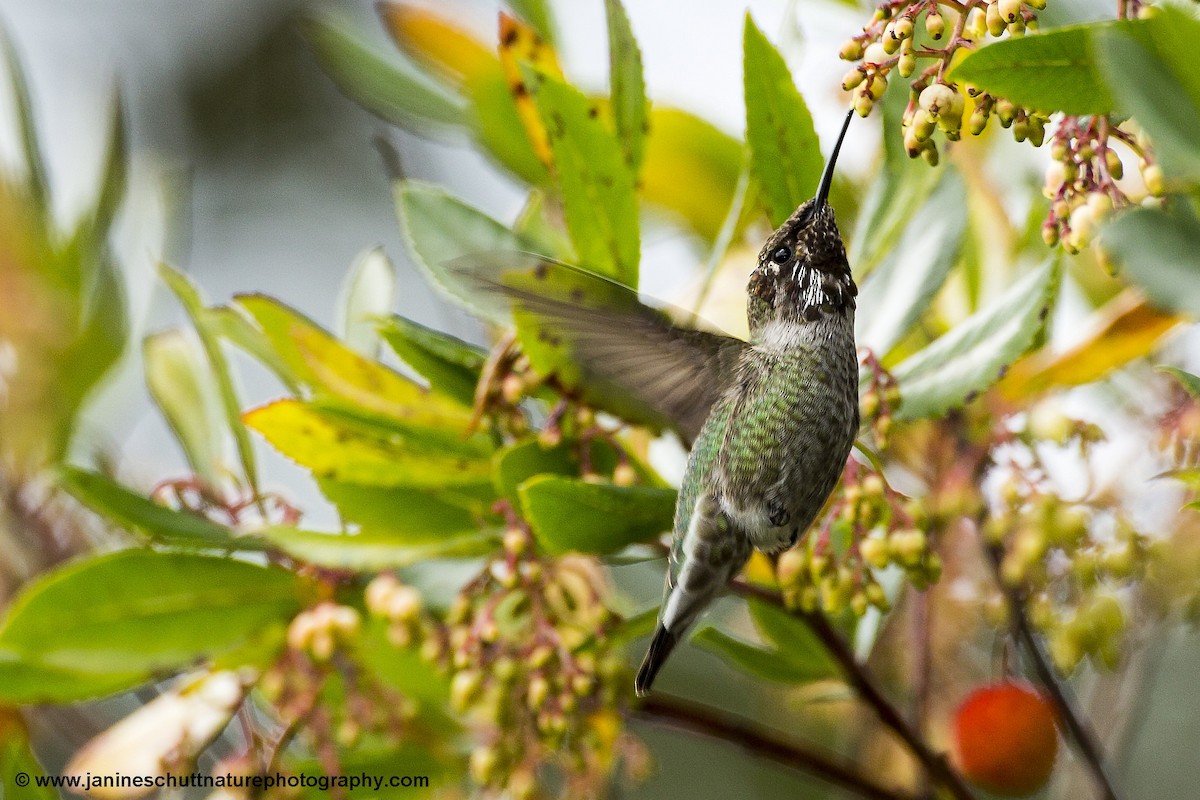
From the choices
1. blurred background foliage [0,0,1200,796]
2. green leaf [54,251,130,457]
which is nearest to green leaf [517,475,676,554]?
blurred background foliage [0,0,1200,796]

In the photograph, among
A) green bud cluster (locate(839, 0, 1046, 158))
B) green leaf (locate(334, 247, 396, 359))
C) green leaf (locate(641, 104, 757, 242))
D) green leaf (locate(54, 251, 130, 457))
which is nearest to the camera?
green bud cluster (locate(839, 0, 1046, 158))

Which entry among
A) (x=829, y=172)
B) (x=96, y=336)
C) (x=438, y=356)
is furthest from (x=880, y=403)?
(x=96, y=336)

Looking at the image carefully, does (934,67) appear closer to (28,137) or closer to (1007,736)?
(1007,736)

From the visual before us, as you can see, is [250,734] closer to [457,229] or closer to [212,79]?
[457,229]

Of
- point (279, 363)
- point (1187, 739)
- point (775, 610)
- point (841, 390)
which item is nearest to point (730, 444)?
point (841, 390)

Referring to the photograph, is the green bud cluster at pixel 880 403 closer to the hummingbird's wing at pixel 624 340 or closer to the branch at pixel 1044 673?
the hummingbird's wing at pixel 624 340

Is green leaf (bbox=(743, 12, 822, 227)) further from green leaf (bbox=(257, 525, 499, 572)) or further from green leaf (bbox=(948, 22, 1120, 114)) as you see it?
green leaf (bbox=(257, 525, 499, 572))
